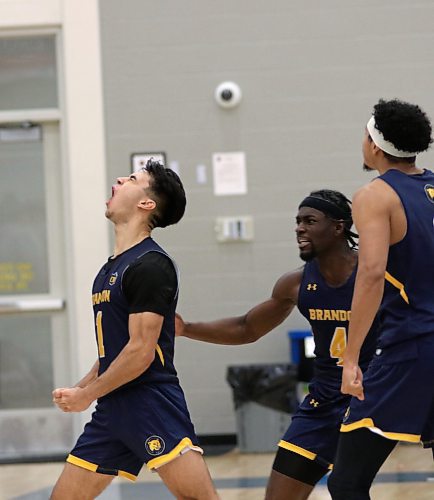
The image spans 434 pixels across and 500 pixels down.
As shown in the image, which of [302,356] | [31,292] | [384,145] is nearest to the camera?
[384,145]

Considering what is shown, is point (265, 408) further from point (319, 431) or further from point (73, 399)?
point (73, 399)

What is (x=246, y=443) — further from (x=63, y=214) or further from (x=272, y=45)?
(x=272, y=45)

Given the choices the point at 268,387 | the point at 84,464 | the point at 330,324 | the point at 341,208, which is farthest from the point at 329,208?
the point at 268,387

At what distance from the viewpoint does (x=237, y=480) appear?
24.2ft

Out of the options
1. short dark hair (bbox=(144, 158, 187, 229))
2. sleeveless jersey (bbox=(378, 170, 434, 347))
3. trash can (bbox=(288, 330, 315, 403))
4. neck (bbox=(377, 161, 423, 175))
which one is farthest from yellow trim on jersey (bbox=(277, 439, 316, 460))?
trash can (bbox=(288, 330, 315, 403))

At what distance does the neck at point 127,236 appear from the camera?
427 centimetres

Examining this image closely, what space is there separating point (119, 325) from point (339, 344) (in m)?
1.02

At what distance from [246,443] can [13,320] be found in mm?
2105

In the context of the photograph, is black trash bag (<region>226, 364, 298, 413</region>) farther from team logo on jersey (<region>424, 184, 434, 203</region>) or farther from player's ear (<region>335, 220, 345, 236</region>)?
team logo on jersey (<region>424, 184, 434, 203</region>)

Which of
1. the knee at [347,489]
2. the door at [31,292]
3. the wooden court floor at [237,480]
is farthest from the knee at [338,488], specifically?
the door at [31,292]

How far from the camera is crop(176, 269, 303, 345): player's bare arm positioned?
492cm

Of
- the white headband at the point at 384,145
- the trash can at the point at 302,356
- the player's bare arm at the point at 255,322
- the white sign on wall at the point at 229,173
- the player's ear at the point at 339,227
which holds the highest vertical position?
the white sign on wall at the point at 229,173

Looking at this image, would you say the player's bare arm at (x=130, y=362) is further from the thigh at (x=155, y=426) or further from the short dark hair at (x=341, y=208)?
the short dark hair at (x=341, y=208)

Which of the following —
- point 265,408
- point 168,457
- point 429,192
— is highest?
point 429,192
